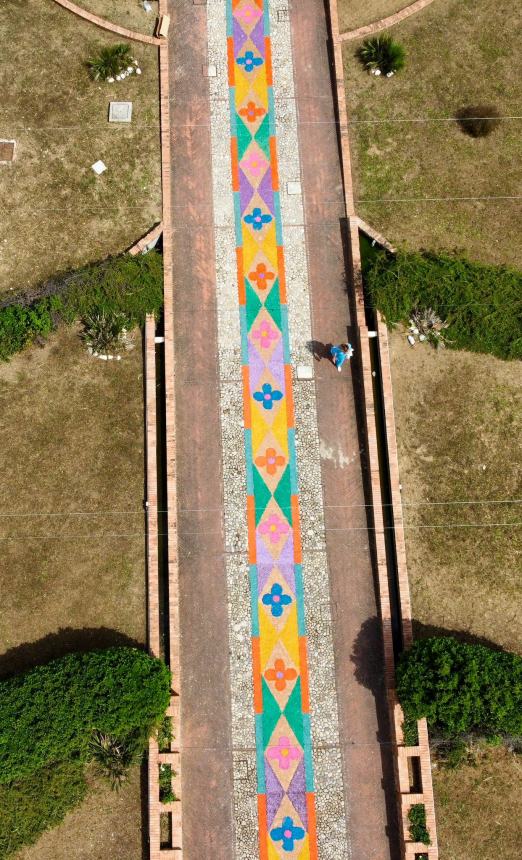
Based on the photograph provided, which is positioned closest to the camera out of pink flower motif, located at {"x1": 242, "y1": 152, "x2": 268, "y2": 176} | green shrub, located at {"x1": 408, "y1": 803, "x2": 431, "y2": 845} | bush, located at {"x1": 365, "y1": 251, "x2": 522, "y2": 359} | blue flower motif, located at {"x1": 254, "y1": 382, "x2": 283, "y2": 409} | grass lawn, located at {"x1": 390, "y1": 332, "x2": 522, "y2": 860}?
green shrub, located at {"x1": 408, "y1": 803, "x2": 431, "y2": 845}

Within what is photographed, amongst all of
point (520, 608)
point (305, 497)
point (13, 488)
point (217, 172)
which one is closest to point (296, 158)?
point (217, 172)

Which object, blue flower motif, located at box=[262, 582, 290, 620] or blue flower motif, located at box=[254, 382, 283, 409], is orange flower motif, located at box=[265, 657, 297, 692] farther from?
blue flower motif, located at box=[254, 382, 283, 409]

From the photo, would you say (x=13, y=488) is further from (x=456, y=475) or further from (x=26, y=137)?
(x=456, y=475)

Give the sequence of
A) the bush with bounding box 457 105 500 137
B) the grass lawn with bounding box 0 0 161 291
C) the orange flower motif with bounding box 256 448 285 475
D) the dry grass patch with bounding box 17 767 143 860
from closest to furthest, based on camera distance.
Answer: the dry grass patch with bounding box 17 767 143 860 < the orange flower motif with bounding box 256 448 285 475 < the grass lawn with bounding box 0 0 161 291 < the bush with bounding box 457 105 500 137

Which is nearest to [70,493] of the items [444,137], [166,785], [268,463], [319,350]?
[268,463]

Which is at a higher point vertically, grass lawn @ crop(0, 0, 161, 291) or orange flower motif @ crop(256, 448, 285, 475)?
grass lawn @ crop(0, 0, 161, 291)

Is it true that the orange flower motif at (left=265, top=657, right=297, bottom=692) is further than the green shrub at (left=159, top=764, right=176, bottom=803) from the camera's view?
Yes

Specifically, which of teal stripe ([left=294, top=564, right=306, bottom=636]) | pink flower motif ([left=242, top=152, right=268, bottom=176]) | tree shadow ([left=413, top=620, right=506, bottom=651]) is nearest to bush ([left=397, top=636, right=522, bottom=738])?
tree shadow ([left=413, top=620, right=506, bottom=651])
